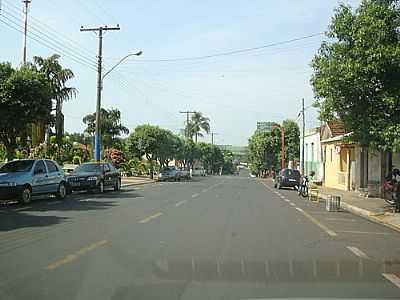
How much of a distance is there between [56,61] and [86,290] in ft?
142

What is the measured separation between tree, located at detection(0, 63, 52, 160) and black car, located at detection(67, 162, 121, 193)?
5.45 m

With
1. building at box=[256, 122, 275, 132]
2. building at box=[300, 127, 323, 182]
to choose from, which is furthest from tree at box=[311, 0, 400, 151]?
building at box=[256, 122, 275, 132]

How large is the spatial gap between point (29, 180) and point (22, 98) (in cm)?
358

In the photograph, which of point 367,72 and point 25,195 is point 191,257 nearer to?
point 367,72

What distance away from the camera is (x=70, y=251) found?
10.8 metres

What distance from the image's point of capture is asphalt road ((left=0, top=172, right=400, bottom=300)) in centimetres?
782

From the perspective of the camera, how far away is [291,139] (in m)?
88.4

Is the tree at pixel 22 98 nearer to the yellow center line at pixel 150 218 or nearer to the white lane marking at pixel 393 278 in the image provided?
the yellow center line at pixel 150 218

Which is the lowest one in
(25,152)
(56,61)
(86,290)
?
(86,290)

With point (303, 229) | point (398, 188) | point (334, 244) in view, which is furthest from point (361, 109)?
point (334, 244)

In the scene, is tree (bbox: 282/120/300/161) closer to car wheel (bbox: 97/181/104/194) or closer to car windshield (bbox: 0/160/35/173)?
car wheel (bbox: 97/181/104/194)

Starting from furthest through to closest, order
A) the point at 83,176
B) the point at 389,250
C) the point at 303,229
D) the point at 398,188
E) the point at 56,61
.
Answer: the point at 56,61 < the point at 83,176 < the point at 398,188 < the point at 303,229 < the point at 389,250

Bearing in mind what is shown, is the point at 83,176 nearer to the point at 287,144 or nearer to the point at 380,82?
the point at 380,82

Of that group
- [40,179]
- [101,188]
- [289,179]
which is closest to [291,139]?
[289,179]
